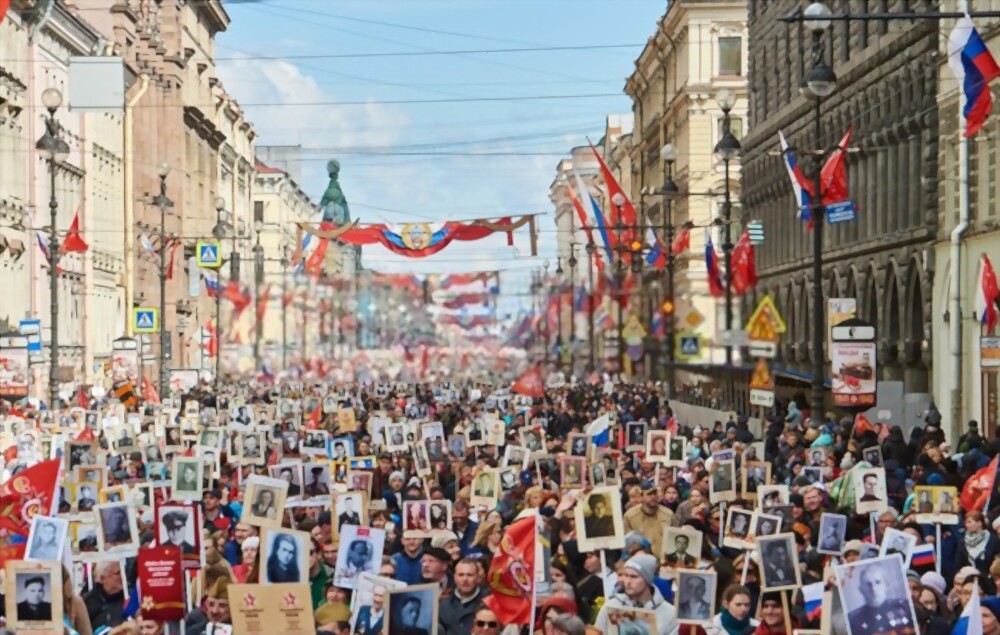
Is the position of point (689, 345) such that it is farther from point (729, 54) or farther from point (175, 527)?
point (729, 54)

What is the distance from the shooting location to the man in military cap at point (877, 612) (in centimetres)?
1150

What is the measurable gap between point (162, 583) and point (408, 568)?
193 cm

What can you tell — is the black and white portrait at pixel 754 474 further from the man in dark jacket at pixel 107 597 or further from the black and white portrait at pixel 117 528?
the man in dark jacket at pixel 107 597

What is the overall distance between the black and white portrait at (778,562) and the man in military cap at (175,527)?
4318 millimetres

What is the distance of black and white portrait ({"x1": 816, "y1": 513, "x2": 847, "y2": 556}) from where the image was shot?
16953mm

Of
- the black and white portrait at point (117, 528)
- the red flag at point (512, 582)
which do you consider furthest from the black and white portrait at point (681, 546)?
the black and white portrait at point (117, 528)

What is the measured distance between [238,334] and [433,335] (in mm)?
38294

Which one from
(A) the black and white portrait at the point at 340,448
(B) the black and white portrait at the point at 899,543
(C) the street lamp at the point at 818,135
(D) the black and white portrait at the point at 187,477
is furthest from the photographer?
(C) the street lamp at the point at 818,135

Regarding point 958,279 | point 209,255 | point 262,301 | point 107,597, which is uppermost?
point 209,255

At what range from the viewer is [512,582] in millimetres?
14016

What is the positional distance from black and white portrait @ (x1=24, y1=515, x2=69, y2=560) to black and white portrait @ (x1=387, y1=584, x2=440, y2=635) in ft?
13.4

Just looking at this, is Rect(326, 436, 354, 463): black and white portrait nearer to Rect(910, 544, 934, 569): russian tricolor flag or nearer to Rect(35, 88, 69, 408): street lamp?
Rect(910, 544, 934, 569): russian tricolor flag

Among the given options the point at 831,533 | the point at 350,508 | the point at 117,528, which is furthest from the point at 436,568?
the point at 350,508

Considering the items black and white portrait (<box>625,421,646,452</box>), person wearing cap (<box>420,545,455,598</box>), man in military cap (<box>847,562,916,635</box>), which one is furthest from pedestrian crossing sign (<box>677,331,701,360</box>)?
man in military cap (<box>847,562,916,635</box>)
